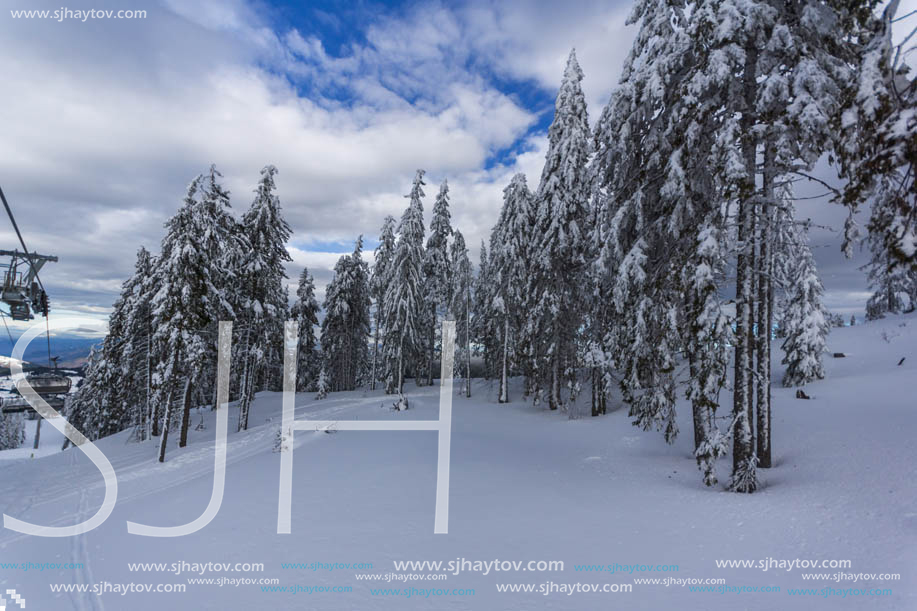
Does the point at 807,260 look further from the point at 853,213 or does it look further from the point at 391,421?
the point at 391,421

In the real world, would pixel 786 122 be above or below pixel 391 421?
above

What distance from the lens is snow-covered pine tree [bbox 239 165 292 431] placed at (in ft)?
72.8

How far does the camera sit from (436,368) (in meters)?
52.0

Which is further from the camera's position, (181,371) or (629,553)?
(181,371)

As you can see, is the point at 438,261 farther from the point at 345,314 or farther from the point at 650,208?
the point at 650,208

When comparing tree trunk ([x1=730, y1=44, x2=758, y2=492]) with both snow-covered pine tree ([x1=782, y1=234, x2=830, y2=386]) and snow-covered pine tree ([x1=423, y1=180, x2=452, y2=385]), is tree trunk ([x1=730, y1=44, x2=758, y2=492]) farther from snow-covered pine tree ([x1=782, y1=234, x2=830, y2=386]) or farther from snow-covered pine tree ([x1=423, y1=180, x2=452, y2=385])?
snow-covered pine tree ([x1=423, y1=180, x2=452, y2=385])

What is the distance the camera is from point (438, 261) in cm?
3466

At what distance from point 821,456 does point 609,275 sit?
6.10 m

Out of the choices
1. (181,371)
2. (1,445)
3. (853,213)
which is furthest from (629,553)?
(1,445)

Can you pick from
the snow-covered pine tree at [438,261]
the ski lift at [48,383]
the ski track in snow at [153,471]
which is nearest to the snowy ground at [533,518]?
the ski track in snow at [153,471]

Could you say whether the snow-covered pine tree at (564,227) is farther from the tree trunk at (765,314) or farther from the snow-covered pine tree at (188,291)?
the snow-covered pine tree at (188,291)

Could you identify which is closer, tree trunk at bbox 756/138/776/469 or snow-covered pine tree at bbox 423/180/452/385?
tree trunk at bbox 756/138/776/469

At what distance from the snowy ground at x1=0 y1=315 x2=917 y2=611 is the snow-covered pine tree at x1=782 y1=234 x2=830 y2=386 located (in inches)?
111

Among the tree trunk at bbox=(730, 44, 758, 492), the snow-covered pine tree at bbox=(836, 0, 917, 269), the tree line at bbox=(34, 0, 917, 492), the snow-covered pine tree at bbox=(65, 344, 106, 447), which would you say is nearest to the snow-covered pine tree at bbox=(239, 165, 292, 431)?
the tree line at bbox=(34, 0, 917, 492)
